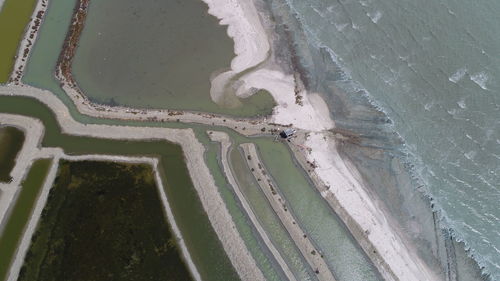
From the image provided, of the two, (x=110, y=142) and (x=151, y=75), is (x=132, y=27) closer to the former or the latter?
(x=151, y=75)

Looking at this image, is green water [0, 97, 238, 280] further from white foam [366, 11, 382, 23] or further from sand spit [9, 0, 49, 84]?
white foam [366, 11, 382, 23]

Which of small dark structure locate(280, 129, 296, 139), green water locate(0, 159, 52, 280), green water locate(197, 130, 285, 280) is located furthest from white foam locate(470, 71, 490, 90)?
green water locate(0, 159, 52, 280)

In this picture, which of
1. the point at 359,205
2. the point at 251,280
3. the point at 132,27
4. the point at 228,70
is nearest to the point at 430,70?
the point at 359,205

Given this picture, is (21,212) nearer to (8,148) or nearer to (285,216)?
(8,148)

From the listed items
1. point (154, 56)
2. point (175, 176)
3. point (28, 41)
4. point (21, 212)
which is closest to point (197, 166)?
point (175, 176)

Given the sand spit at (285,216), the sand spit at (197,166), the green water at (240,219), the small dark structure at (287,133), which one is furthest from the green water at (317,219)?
the sand spit at (197,166)

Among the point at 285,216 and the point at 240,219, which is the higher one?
the point at 240,219
